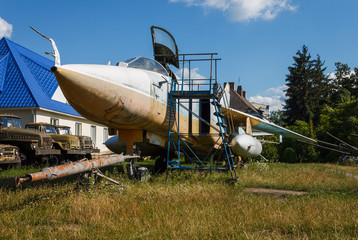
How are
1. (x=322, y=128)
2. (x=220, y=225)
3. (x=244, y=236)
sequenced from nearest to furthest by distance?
(x=244, y=236), (x=220, y=225), (x=322, y=128)

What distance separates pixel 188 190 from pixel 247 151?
12.0 ft

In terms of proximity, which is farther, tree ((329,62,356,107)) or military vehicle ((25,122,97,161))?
tree ((329,62,356,107))

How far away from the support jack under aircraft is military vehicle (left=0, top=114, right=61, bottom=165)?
4321mm

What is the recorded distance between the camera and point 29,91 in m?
17.7

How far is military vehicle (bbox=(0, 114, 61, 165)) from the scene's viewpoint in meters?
12.8

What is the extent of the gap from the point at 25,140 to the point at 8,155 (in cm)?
167

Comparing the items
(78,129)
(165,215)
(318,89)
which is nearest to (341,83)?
(318,89)

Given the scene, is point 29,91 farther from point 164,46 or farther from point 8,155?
point 164,46

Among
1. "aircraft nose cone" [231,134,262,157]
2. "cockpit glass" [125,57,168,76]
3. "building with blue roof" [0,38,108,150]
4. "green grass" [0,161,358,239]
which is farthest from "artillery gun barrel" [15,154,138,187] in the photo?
"building with blue roof" [0,38,108,150]

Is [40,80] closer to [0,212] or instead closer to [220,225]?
[0,212]

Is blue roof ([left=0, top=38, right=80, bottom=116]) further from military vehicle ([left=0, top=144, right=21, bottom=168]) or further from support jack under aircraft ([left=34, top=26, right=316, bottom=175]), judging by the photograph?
support jack under aircraft ([left=34, top=26, right=316, bottom=175])

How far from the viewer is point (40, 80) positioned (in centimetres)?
2017

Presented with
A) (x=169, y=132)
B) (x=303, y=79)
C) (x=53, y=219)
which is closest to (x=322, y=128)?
(x=303, y=79)

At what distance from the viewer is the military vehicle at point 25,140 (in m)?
12.8
